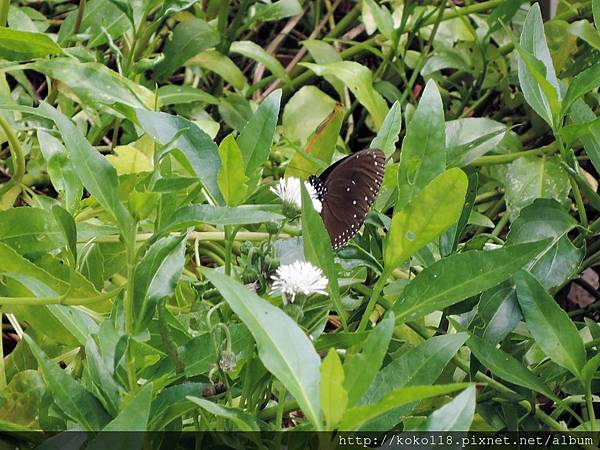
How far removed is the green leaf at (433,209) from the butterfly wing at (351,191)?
13 centimetres

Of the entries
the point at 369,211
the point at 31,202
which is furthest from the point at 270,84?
the point at 369,211

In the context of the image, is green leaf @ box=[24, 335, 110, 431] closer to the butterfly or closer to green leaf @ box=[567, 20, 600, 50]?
the butterfly

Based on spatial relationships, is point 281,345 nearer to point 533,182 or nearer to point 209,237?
point 209,237

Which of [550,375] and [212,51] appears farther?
[212,51]

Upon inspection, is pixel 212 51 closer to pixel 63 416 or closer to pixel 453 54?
pixel 453 54

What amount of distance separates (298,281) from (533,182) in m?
0.54

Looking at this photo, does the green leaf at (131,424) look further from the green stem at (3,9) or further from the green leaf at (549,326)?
the green stem at (3,9)

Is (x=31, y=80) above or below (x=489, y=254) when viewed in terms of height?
below

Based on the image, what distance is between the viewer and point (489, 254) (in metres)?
0.56

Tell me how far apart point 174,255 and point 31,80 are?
990 mm

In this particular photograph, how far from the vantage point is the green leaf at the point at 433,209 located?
0.54 m

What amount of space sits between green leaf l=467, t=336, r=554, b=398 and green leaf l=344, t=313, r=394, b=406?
182 millimetres

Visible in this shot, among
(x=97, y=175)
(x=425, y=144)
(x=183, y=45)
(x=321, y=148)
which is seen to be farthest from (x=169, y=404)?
(x=183, y=45)

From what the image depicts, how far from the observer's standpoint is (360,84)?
111cm
